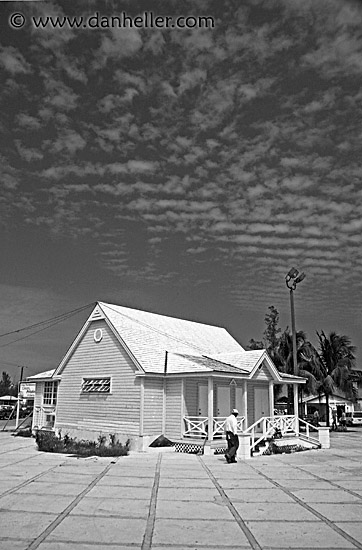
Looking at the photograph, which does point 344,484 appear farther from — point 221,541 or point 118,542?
point 118,542

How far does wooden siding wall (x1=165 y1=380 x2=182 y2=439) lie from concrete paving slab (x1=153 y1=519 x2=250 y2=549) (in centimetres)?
1348

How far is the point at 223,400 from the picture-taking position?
2423cm

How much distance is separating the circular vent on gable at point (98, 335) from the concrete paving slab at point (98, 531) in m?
16.2

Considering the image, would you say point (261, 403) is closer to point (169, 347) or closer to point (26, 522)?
point (169, 347)

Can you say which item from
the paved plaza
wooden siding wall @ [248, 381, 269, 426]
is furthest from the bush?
wooden siding wall @ [248, 381, 269, 426]

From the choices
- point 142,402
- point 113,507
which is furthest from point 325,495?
point 142,402

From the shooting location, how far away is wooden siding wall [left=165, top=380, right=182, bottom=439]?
73.8 ft

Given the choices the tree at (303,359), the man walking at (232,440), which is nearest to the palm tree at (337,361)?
the tree at (303,359)

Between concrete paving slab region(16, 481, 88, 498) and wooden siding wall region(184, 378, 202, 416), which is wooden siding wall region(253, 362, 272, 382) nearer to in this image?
wooden siding wall region(184, 378, 202, 416)

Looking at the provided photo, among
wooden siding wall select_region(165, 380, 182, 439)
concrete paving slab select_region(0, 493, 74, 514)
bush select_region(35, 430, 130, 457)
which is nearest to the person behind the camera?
concrete paving slab select_region(0, 493, 74, 514)

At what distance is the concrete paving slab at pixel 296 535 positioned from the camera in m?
7.72

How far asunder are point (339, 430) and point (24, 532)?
33.0 meters

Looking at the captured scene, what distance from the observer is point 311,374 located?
129 feet

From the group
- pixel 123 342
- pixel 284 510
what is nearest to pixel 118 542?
pixel 284 510
